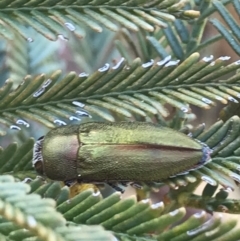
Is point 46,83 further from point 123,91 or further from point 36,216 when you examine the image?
point 36,216

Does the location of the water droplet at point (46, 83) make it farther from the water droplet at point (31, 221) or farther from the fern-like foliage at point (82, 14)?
the water droplet at point (31, 221)

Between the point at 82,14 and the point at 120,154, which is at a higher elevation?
the point at 82,14

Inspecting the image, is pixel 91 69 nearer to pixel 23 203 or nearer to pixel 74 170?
pixel 74 170

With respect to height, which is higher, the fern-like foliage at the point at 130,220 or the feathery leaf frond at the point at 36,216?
the feathery leaf frond at the point at 36,216

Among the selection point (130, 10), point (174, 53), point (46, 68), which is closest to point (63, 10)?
point (130, 10)

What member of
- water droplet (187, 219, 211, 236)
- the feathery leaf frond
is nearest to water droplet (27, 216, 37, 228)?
the feathery leaf frond

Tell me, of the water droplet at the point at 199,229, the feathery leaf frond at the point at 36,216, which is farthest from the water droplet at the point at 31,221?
the water droplet at the point at 199,229

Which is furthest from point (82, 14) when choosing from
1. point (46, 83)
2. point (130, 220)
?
point (130, 220)

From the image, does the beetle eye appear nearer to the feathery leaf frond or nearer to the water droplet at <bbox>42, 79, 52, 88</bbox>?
the water droplet at <bbox>42, 79, 52, 88</bbox>
